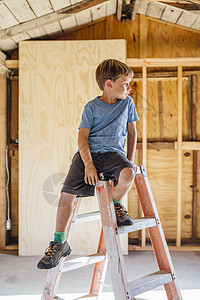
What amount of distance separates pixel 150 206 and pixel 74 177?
44 centimetres

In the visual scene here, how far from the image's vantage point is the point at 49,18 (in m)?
3.17

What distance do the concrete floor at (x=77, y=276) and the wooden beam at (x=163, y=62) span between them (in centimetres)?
203

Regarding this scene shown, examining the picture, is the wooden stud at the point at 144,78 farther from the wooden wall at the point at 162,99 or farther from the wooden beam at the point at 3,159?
the wooden beam at the point at 3,159

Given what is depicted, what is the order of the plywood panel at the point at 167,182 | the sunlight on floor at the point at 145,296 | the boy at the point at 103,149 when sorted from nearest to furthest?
the boy at the point at 103,149, the sunlight on floor at the point at 145,296, the plywood panel at the point at 167,182

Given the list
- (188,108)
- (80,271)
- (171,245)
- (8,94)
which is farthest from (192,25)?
(80,271)

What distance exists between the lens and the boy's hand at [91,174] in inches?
64.0

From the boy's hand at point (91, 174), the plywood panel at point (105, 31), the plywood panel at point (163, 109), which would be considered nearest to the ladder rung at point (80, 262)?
the boy's hand at point (91, 174)

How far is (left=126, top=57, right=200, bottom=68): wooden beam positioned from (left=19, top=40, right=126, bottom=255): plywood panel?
0.15 metres

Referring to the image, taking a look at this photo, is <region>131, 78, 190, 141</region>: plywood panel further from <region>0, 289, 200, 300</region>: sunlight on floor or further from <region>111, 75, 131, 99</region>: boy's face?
<region>111, 75, 131, 99</region>: boy's face

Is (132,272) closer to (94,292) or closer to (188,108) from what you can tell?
(94,292)

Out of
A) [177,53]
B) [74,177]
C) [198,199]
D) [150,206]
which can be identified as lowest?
[198,199]

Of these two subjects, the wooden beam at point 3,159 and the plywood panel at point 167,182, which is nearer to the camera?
the wooden beam at point 3,159

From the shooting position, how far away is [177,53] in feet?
12.3

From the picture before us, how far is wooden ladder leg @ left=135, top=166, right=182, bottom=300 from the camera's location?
1.67 metres
